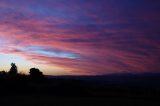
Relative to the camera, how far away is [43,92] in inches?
2069

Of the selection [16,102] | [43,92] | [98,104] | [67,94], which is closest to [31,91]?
[43,92]

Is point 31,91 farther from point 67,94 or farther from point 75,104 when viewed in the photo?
point 75,104

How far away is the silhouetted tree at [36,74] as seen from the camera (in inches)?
2849

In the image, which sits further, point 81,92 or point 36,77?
point 36,77

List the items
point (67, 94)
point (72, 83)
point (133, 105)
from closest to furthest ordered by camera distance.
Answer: point (133, 105) → point (67, 94) → point (72, 83)

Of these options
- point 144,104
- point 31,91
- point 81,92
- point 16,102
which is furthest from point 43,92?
point 144,104

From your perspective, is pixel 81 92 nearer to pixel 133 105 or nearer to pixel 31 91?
pixel 31 91

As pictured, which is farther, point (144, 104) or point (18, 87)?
point (18, 87)

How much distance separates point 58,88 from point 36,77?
66.0 feet

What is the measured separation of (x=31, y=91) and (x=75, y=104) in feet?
50.5

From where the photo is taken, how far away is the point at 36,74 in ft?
246

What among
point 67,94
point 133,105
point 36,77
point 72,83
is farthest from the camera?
point 36,77

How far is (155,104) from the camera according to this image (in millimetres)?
39562

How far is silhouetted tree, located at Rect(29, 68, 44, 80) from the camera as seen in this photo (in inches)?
2849
